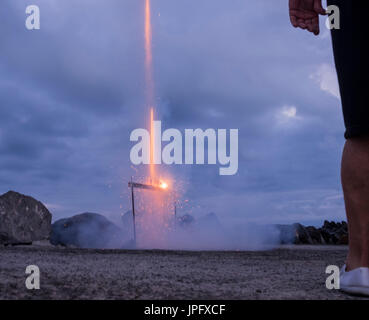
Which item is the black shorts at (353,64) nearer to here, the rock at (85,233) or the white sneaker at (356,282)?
the white sneaker at (356,282)

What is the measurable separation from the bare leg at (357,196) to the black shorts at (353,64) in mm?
113

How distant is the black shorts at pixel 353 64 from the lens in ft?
9.95

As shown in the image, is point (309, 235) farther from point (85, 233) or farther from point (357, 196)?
point (357, 196)

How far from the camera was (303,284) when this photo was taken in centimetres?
341

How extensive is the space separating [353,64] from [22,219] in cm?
1108

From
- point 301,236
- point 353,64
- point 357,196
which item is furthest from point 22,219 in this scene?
point 353,64

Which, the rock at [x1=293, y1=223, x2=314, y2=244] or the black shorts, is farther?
the rock at [x1=293, y1=223, x2=314, y2=244]

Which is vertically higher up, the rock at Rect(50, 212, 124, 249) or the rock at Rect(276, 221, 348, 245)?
the rock at Rect(50, 212, 124, 249)

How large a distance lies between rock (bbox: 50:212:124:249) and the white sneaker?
35.9ft

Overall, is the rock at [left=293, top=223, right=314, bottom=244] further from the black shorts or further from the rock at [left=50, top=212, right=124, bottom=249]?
the black shorts

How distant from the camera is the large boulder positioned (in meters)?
11.7

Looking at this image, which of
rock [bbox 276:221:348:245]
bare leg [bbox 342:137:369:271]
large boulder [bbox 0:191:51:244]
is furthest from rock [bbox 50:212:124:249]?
bare leg [bbox 342:137:369:271]

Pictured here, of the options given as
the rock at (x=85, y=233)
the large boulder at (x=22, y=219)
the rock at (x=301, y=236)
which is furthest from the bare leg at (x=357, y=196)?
the rock at (x=301, y=236)
